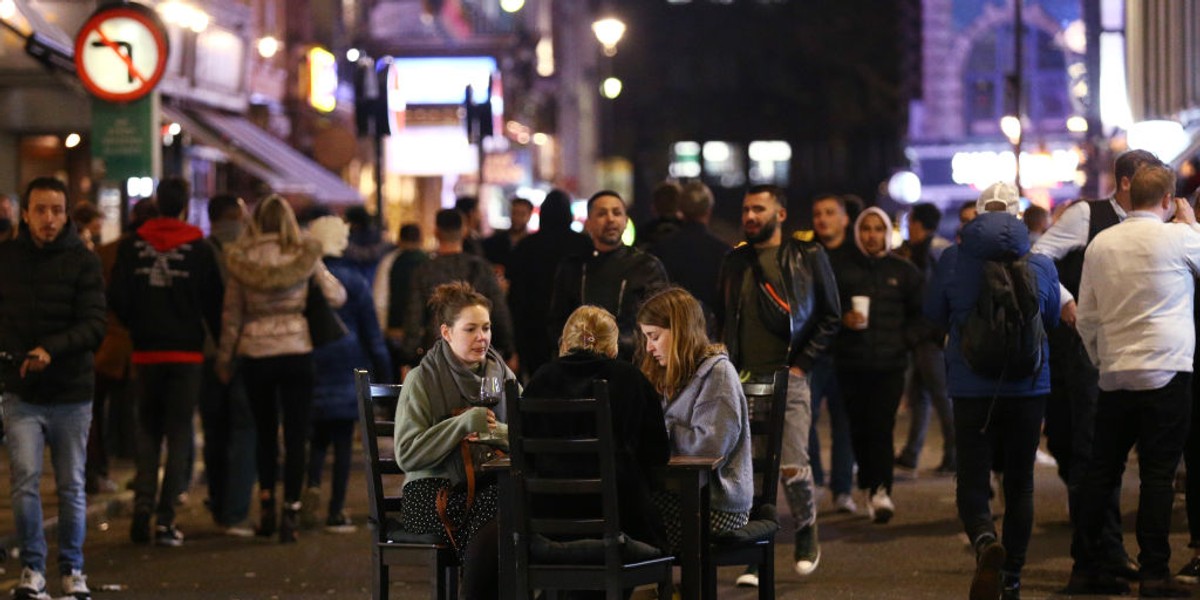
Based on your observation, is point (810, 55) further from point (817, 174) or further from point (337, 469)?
point (337, 469)

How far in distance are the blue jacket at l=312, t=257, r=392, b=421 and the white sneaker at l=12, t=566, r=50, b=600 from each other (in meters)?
2.90

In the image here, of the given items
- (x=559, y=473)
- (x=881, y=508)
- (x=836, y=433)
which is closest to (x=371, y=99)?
(x=836, y=433)

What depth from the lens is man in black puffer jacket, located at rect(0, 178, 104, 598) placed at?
10.1 meters

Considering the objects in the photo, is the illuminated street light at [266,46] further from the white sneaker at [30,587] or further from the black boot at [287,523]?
the white sneaker at [30,587]

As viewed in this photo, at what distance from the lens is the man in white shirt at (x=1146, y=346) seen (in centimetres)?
959

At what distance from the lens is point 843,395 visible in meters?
13.9

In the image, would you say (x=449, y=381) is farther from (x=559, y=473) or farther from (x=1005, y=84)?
(x=1005, y=84)

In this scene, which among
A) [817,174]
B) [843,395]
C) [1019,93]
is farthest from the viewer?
[817,174]

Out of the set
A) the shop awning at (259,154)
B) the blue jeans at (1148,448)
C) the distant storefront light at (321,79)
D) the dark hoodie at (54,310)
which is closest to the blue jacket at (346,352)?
the dark hoodie at (54,310)

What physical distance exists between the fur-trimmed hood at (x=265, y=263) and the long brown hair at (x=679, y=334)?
4.36m

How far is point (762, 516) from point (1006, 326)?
68.9 inches

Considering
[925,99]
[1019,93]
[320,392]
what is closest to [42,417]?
[320,392]

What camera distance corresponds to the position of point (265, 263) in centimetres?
1208

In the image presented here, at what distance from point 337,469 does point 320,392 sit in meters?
0.54
